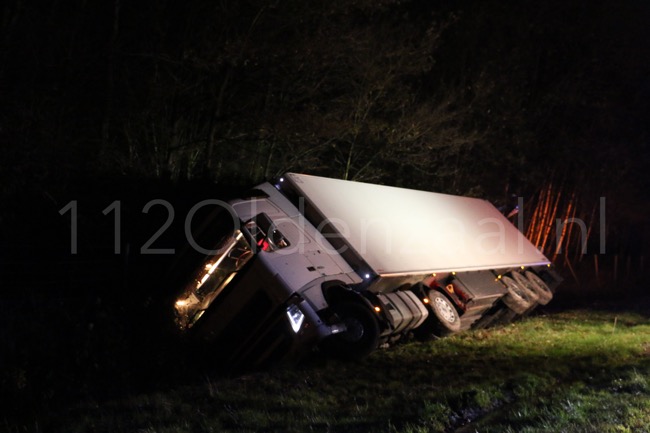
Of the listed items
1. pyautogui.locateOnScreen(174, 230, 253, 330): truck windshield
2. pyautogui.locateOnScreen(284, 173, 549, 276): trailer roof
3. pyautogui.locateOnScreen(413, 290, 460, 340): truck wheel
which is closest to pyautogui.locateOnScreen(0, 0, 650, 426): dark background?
pyautogui.locateOnScreen(174, 230, 253, 330): truck windshield

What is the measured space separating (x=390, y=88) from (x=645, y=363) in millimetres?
9806

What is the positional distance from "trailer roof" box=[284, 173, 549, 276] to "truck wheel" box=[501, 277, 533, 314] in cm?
42

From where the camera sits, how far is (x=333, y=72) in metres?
15.6

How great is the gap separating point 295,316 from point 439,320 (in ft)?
11.7

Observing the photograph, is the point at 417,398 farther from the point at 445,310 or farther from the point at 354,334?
the point at 445,310

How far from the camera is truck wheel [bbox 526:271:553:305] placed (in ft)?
51.0

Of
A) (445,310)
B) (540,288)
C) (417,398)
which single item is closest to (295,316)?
(417,398)

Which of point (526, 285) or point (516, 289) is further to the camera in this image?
point (526, 285)

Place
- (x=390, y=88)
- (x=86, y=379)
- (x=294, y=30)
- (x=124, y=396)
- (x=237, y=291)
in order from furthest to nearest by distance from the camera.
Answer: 1. (x=390, y=88)
2. (x=294, y=30)
3. (x=237, y=291)
4. (x=86, y=379)
5. (x=124, y=396)

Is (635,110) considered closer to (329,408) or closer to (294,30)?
(294,30)

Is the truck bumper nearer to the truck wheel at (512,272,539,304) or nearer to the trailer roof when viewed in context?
the trailer roof

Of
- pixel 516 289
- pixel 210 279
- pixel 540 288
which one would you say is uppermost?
pixel 210 279

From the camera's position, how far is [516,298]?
550 inches

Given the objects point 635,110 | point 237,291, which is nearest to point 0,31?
point 237,291
